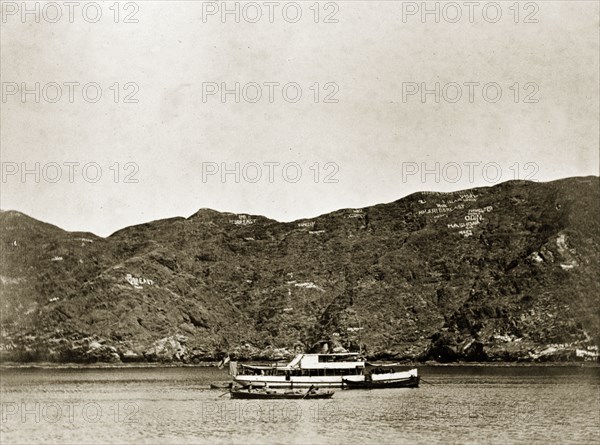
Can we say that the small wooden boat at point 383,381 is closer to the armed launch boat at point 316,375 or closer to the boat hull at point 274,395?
the armed launch boat at point 316,375

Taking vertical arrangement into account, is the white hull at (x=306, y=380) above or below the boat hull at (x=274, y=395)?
above

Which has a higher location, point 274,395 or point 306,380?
point 306,380

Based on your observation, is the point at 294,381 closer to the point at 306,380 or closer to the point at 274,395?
the point at 306,380

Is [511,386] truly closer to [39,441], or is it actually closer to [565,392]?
[565,392]

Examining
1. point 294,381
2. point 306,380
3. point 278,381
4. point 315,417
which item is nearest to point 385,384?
point 306,380

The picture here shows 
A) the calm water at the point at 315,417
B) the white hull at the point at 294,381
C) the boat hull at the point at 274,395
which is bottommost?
the calm water at the point at 315,417

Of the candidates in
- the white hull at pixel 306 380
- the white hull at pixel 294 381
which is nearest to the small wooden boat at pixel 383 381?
the white hull at pixel 306 380
